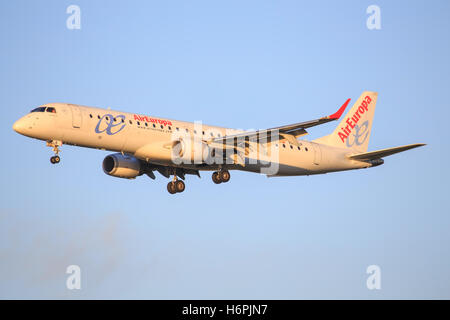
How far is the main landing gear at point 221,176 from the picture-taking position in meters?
54.7

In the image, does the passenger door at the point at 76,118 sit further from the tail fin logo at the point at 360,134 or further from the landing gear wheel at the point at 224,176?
the tail fin logo at the point at 360,134

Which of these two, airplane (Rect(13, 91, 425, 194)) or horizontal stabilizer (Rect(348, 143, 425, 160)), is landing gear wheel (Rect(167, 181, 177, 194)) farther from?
horizontal stabilizer (Rect(348, 143, 425, 160))

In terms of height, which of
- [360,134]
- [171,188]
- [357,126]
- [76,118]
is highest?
[357,126]

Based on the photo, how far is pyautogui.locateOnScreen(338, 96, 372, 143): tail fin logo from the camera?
61.0 m

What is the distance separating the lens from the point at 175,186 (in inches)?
2217

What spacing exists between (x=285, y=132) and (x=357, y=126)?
13.2 metres

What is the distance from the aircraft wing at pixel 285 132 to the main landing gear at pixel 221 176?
2964 millimetres

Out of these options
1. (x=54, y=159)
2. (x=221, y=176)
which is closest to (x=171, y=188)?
(x=221, y=176)

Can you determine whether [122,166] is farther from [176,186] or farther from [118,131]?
[118,131]

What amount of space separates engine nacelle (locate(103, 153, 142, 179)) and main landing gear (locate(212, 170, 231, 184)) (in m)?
5.68

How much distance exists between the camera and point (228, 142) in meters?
52.6

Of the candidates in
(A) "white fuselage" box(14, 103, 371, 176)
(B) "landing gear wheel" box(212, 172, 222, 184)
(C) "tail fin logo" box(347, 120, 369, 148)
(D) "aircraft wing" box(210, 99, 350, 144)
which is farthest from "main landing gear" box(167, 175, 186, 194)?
(C) "tail fin logo" box(347, 120, 369, 148)

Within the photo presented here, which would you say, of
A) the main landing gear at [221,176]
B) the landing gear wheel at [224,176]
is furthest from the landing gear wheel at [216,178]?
the landing gear wheel at [224,176]
